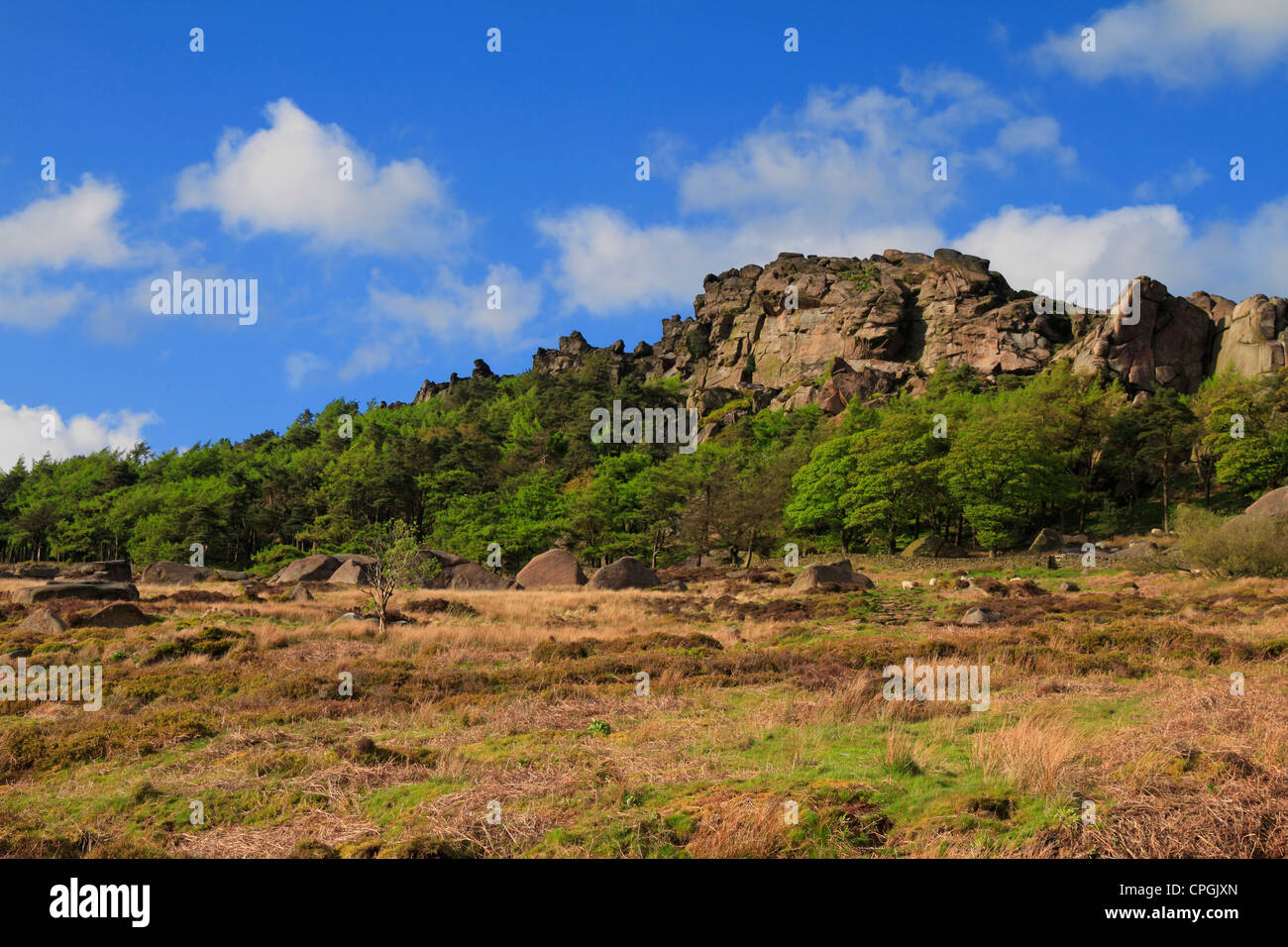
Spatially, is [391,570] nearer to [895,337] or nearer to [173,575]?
[173,575]

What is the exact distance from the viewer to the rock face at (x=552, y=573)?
140 feet

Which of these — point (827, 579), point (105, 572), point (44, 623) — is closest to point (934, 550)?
point (827, 579)

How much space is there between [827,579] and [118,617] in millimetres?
27415

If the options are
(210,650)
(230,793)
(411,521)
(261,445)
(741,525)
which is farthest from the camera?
(261,445)

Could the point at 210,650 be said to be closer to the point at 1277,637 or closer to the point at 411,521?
the point at 1277,637

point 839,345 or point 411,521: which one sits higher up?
point 839,345

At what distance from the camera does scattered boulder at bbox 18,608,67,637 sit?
21.1 metres

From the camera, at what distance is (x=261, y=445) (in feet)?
444

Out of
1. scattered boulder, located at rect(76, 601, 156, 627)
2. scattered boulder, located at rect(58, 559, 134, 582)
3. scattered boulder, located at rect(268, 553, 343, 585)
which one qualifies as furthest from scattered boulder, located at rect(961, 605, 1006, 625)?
scattered boulder, located at rect(58, 559, 134, 582)

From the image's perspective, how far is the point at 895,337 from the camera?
128 m

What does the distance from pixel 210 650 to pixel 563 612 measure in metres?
13.2

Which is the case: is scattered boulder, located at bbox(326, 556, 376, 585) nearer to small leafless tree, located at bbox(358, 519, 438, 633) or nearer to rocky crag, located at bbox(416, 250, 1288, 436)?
small leafless tree, located at bbox(358, 519, 438, 633)

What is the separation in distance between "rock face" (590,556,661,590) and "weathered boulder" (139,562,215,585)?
26120mm
